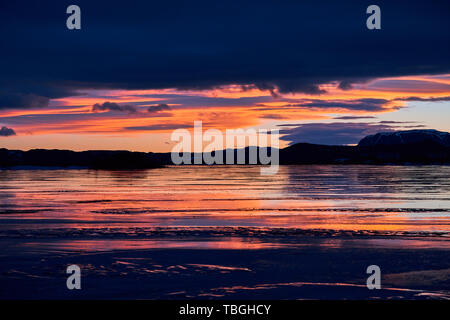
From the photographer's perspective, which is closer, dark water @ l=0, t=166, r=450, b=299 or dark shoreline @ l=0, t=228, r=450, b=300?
dark shoreline @ l=0, t=228, r=450, b=300

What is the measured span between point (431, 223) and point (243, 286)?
13.9m

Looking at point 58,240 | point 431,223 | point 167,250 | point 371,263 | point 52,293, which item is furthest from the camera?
point 431,223

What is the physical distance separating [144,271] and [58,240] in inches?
258

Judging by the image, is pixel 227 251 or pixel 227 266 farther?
pixel 227 251

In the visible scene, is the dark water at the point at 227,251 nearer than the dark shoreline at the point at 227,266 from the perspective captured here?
No

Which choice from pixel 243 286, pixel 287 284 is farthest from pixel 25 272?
pixel 287 284

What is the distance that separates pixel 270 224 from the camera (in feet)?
81.0

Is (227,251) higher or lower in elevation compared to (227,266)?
higher

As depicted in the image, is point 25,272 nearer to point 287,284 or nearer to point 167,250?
point 167,250
